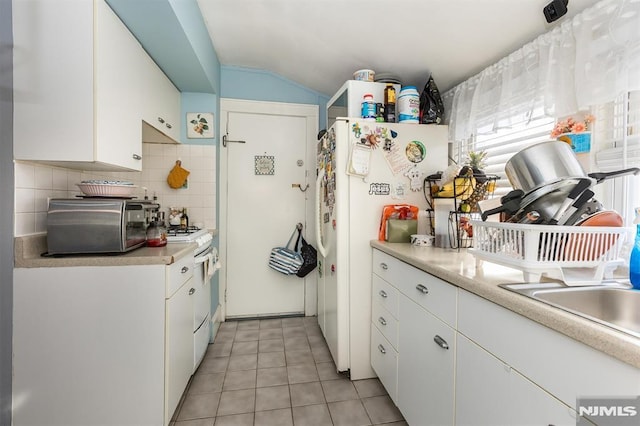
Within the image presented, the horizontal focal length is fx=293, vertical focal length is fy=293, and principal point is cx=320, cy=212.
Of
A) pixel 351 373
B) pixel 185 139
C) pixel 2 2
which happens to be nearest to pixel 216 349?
pixel 351 373

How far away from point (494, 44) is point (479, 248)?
1260mm

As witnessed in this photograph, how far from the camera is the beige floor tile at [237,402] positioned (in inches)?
66.1

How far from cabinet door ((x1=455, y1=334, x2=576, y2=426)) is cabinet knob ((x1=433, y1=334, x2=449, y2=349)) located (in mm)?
66

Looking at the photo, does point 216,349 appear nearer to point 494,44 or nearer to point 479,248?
point 479,248

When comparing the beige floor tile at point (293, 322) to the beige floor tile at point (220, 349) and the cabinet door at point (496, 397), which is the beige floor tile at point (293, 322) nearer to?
the beige floor tile at point (220, 349)

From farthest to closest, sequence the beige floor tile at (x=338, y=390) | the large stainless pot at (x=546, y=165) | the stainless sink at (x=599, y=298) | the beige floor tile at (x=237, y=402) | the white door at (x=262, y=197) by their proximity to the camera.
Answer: the white door at (x=262, y=197), the beige floor tile at (x=338, y=390), the beige floor tile at (x=237, y=402), the large stainless pot at (x=546, y=165), the stainless sink at (x=599, y=298)

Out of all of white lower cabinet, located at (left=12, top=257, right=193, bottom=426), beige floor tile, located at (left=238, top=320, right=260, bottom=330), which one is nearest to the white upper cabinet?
white lower cabinet, located at (left=12, top=257, right=193, bottom=426)

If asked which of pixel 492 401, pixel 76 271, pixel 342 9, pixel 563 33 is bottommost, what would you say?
pixel 492 401

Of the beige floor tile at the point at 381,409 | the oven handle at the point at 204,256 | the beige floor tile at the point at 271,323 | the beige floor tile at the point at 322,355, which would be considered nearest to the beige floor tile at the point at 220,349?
the beige floor tile at the point at 271,323

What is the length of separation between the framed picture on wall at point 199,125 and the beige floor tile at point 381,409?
92.4 inches

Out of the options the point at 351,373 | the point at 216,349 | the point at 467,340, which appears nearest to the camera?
the point at 467,340

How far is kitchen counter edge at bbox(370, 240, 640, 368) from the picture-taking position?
1.94 feet

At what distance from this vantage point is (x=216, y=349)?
2.39 m

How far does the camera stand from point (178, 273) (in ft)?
5.17
